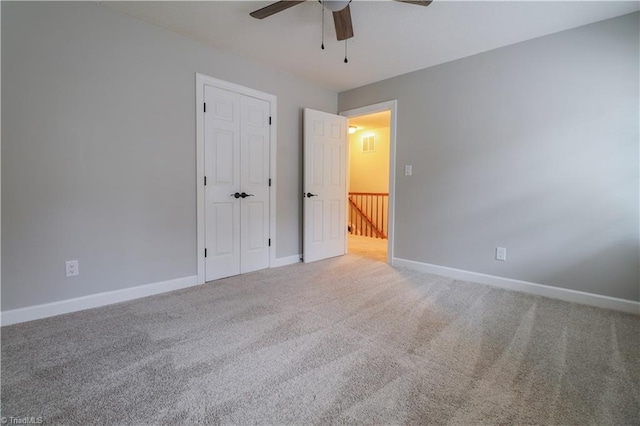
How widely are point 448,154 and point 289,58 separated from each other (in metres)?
2.12

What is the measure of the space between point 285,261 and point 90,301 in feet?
6.78

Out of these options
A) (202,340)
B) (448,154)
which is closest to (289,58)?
(448,154)

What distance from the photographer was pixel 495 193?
10.0ft

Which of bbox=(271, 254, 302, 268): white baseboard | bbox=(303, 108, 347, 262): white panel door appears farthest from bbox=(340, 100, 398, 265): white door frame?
bbox=(271, 254, 302, 268): white baseboard

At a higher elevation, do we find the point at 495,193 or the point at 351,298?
the point at 495,193

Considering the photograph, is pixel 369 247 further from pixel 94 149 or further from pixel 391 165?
pixel 94 149

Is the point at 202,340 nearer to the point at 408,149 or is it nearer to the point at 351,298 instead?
the point at 351,298

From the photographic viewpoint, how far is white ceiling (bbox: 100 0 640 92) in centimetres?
234

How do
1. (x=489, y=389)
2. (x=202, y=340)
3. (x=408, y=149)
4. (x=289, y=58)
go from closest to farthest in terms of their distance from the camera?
1. (x=489, y=389)
2. (x=202, y=340)
3. (x=289, y=58)
4. (x=408, y=149)

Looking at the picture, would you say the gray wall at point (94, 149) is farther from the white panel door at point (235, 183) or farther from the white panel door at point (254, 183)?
the white panel door at point (254, 183)

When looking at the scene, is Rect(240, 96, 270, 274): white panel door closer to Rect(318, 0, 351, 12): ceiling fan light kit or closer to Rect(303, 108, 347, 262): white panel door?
Rect(303, 108, 347, 262): white panel door

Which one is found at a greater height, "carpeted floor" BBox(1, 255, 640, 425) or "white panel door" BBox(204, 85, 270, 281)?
"white panel door" BBox(204, 85, 270, 281)

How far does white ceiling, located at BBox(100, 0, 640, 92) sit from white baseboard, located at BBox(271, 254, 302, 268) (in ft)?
7.91

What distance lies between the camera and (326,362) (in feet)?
5.49
